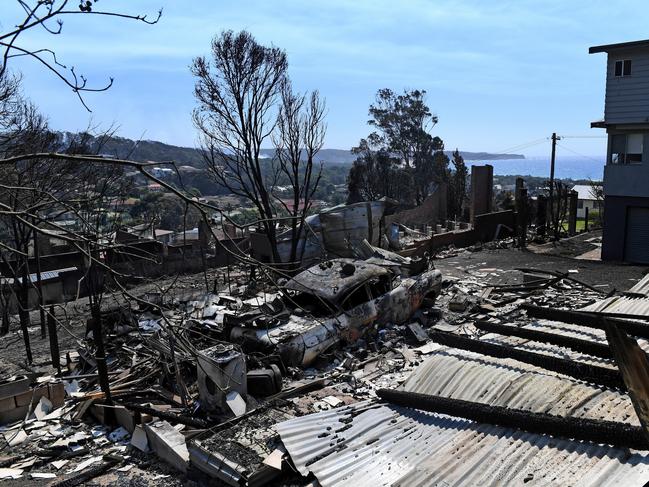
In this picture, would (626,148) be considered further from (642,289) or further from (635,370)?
(635,370)

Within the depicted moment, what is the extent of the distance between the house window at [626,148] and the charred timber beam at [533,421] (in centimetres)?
1817

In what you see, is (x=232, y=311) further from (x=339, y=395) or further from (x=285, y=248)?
(x=285, y=248)

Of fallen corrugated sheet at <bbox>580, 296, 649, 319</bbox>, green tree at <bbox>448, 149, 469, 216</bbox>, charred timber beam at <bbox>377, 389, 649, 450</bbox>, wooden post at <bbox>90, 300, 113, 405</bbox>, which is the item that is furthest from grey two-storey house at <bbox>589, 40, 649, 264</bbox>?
wooden post at <bbox>90, 300, 113, 405</bbox>

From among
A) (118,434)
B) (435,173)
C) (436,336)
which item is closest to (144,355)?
(118,434)

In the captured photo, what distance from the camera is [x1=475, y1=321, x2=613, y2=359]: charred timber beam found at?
5504mm

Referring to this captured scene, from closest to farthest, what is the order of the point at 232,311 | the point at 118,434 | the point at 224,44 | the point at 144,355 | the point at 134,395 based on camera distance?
the point at 118,434, the point at 134,395, the point at 144,355, the point at 232,311, the point at 224,44

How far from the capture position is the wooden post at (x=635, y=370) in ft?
9.11

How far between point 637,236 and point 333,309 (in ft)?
49.4

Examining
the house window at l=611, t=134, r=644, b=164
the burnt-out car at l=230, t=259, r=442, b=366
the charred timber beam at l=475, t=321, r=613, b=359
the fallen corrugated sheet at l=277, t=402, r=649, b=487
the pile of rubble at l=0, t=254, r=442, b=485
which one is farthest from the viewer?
the house window at l=611, t=134, r=644, b=164

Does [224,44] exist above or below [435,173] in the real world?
above

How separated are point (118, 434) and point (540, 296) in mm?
10584

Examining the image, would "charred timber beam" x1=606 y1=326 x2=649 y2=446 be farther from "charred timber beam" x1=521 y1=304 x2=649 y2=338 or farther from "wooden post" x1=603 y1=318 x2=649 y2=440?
"charred timber beam" x1=521 y1=304 x2=649 y2=338

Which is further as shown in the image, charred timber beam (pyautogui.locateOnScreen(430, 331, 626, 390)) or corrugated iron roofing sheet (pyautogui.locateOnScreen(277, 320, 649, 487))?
charred timber beam (pyautogui.locateOnScreen(430, 331, 626, 390))

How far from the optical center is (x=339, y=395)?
28.9 ft
